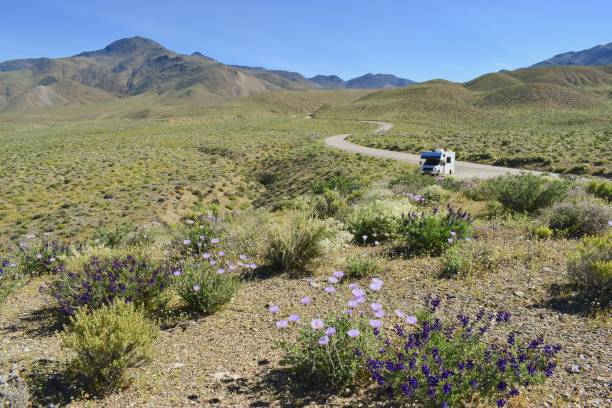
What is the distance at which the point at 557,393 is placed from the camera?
3469mm

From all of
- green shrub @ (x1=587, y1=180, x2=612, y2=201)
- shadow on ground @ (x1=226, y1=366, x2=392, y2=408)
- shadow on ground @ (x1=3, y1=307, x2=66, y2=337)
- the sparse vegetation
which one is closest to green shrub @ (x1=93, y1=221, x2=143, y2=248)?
the sparse vegetation

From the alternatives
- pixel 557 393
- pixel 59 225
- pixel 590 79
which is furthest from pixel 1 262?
pixel 590 79

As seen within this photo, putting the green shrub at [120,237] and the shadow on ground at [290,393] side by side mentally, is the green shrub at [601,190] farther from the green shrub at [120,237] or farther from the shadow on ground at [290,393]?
Result: the green shrub at [120,237]

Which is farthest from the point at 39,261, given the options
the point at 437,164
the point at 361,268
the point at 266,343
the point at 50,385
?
the point at 437,164

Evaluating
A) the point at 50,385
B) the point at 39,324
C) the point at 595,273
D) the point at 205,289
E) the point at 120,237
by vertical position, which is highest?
the point at 595,273

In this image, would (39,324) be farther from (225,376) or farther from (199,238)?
(225,376)

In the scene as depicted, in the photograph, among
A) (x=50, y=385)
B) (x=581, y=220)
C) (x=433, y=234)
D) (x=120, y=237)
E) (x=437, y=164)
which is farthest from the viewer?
(x=437, y=164)

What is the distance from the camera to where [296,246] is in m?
6.73

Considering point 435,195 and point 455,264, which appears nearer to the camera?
point 455,264

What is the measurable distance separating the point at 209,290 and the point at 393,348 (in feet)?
8.55

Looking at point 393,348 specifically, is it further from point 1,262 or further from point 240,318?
point 1,262

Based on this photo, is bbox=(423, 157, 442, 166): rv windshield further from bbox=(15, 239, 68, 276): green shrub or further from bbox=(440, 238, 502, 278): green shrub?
bbox=(15, 239, 68, 276): green shrub

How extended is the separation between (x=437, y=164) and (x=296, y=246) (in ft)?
63.5

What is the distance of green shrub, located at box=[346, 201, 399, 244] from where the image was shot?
26.1ft
